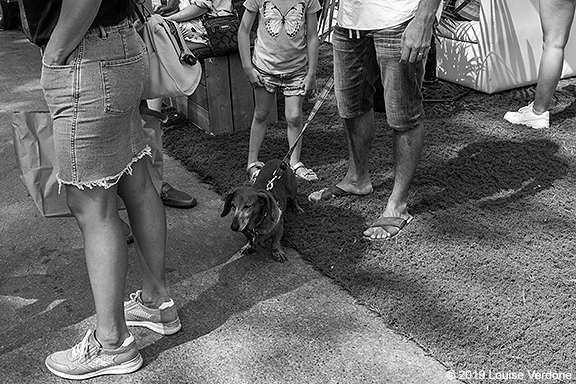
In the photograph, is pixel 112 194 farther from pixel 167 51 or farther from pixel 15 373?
pixel 15 373

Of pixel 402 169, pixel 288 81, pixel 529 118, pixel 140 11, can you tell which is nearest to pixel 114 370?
pixel 140 11

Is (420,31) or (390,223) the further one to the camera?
(390,223)

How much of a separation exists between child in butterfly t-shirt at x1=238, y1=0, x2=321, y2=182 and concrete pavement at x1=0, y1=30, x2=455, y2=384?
842mm

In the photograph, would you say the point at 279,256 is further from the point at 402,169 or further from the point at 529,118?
the point at 529,118

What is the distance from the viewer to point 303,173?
457 cm

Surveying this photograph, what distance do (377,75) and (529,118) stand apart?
1.94 metres

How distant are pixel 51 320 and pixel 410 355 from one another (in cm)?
162

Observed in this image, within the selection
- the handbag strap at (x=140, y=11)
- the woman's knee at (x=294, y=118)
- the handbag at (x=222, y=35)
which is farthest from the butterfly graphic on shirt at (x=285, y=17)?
the handbag strap at (x=140, y=11)

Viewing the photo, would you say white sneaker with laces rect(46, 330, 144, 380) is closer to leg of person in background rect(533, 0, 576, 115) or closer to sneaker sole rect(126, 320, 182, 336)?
sneaker sole rect(126, 320, 182, 336)

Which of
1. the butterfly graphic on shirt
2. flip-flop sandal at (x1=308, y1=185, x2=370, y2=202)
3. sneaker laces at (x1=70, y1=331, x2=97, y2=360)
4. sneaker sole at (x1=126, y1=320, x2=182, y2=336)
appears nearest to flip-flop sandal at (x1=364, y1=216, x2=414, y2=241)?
flip-flop sandal at (x1=308, y1=185, x2=370, y2=202)

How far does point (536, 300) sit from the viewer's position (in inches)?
124

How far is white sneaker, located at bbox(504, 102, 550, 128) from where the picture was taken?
5242 mm

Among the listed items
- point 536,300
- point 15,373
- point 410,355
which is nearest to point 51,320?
point 15,373

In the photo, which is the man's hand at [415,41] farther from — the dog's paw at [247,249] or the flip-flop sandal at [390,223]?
the dog's paw at [247,249]
